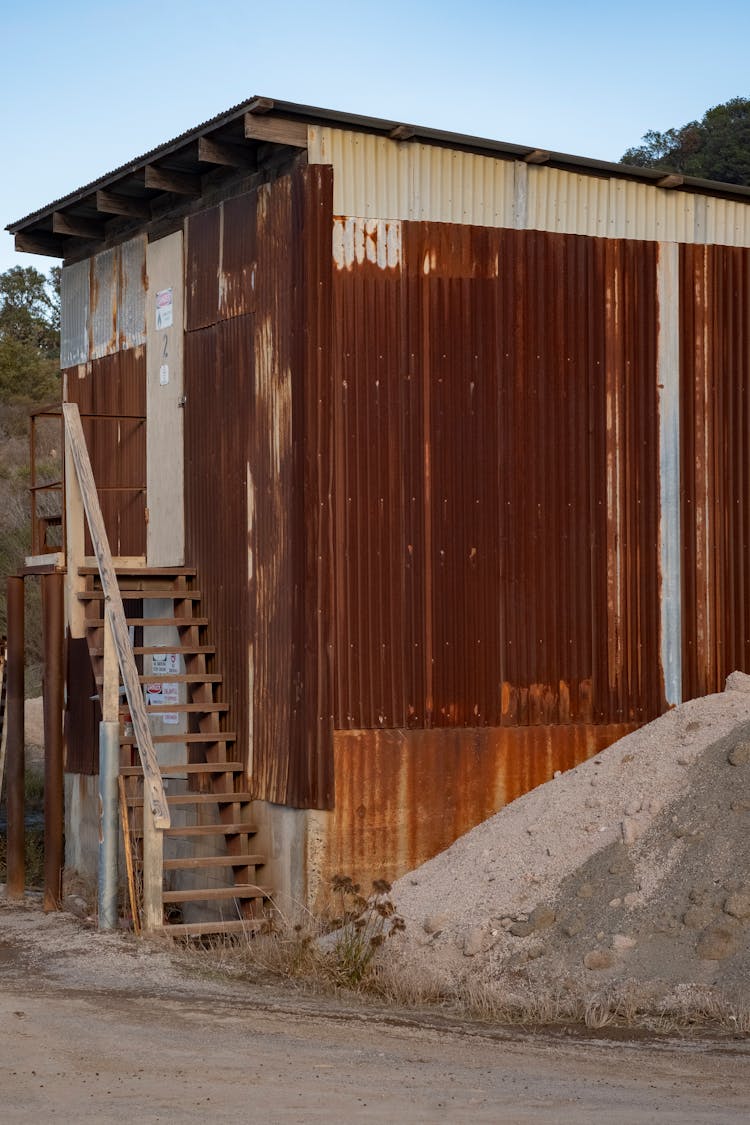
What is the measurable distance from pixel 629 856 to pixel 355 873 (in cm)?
227

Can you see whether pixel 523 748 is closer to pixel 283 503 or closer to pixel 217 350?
pixel 283 503

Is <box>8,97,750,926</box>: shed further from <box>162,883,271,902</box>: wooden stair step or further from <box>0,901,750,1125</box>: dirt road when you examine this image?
<box>0,901,750,1125</box>: dirt road

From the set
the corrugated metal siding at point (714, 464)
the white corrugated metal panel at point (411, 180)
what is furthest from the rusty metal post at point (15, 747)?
the corrugated metal siding at point (714, 464)

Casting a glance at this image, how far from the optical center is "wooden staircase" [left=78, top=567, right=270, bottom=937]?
42.1 ft

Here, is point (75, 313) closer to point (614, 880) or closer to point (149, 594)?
point (149, 594)

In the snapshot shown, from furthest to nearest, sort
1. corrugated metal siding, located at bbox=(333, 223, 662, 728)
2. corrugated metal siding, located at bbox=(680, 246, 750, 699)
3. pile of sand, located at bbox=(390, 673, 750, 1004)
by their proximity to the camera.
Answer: corrugated metal siding, located at bbox=(680, 246, 750, 699), corrugated metal siding, located at bbox=(333, 223, 662, 728), pile of sand, located at bbox=(390, 673, 750, 1004)

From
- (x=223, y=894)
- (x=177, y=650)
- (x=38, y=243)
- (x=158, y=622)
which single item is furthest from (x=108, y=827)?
(x=38, y=243)

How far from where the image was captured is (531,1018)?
9602mm

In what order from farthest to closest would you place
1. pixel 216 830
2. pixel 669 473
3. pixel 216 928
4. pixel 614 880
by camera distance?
1. pixel 669 473
2. pixel 216 830
3. pixel 216 928
4. pixel 614 880

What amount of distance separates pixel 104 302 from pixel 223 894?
22.7ft

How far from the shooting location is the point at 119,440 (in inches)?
634

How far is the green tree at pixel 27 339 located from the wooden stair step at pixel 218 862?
1871 inches

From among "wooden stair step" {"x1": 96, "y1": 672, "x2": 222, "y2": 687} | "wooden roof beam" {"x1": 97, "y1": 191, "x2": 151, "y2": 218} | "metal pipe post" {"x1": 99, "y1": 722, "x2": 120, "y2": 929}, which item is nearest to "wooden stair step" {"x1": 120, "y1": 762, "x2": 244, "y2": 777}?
"metal pipe post" {"x1": 99, "y1": 722, "x2": 120, "y2": 929}

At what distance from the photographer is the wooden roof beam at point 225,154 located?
43.6 feet
